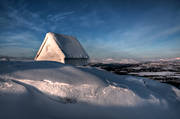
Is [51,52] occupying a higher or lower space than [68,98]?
higher

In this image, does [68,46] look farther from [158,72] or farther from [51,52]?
[158,72]

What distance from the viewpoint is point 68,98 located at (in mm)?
1972

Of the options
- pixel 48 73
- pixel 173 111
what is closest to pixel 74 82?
pixel 48 73

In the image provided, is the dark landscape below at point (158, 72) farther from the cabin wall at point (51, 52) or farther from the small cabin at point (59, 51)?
the cabin wall at point (51, 52)

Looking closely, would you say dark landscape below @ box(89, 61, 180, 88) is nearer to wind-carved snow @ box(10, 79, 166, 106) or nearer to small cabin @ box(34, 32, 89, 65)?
small cabin @ box(34, 32, 89, 65)

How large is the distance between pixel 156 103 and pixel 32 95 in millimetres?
2385

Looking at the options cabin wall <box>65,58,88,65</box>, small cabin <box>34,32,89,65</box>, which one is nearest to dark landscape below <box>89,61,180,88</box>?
cabin wall <box>65,58,88,65</box>

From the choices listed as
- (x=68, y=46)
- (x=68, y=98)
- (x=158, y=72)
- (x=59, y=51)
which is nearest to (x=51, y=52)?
(x=59, y=51)

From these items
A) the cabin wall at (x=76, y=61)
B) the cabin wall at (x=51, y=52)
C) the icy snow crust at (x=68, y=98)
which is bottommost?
the icy snow crust at (x=68, y=98)

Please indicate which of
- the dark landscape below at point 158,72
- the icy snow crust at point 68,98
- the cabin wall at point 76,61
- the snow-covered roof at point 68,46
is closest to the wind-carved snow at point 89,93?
the icy snow crust at point 68,98

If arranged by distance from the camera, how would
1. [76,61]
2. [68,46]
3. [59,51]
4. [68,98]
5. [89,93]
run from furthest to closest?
[68,46], [76,61], [59,51], [89,93], [68,98]

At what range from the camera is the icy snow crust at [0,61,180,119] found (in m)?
1.63

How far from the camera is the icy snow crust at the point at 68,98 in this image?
5.33 ft

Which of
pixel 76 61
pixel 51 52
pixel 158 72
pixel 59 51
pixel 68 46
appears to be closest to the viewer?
pixel 59 51
